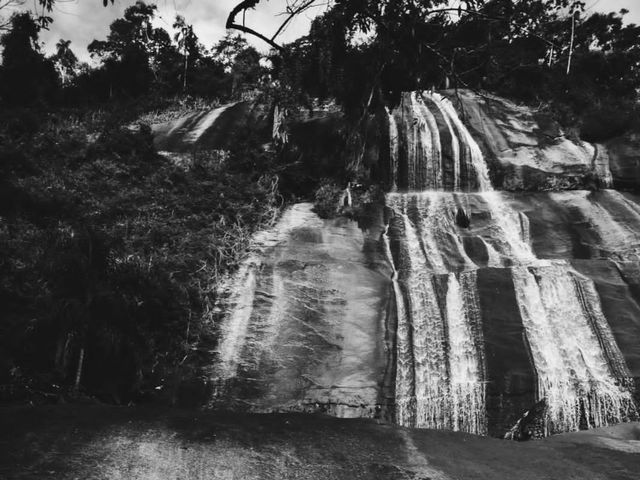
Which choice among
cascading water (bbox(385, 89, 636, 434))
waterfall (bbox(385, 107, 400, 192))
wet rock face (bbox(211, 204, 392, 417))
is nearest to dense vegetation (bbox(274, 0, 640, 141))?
cascading water (bbox(385, 89, 636, 434))

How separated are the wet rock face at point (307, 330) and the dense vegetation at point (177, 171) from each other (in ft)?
2.24

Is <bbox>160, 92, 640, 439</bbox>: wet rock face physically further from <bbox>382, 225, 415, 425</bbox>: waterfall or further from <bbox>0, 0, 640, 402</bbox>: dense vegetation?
<bbox>0, 0, 640, 402</bbox>: dense vegetation

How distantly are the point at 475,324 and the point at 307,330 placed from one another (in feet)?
10.1

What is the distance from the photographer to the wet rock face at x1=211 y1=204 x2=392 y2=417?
25.4ft

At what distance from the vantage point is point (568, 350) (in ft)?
26.7

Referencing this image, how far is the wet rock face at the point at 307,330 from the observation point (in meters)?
7.73

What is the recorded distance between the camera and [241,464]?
409 centimetres

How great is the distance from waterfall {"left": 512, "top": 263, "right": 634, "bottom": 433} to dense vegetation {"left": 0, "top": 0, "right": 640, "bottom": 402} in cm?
409

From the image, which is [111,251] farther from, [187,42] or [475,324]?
[187,42]

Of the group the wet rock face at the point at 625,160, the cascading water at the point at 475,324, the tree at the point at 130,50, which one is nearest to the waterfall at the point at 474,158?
the cascading water at the point at 475,324

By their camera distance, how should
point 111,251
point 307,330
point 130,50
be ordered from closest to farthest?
point 307,330
point 111,251
point 130,50

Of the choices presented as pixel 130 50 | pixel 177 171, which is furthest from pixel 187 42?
pixel 177 171

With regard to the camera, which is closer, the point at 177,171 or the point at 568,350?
the point at 568,350

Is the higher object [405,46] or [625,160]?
[625,160]
